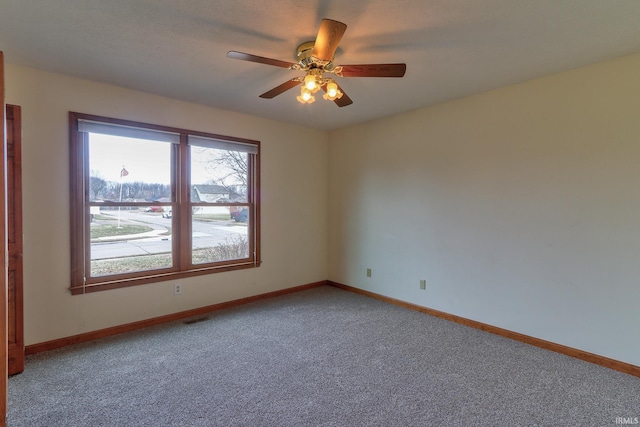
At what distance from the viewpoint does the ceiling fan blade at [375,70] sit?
6.63 ft

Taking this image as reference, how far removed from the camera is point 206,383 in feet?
7.52

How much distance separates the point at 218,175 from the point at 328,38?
2620 mm

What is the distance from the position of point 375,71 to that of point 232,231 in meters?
2.81

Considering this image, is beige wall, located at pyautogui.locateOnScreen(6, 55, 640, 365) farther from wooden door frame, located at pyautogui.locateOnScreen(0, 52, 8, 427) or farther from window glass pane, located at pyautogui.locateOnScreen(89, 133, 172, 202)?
wooden door frame, located at pyautogui.locateOnScreen(0, 52, 8, 427)

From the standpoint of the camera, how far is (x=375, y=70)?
209cm

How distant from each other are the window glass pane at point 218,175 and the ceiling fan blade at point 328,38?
2.31m

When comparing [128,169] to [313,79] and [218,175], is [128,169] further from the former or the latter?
[313,79]

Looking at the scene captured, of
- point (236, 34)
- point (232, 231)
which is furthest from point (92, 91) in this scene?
point (232, 231)

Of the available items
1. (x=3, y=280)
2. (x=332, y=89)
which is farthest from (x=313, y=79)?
(x=3, y=280)

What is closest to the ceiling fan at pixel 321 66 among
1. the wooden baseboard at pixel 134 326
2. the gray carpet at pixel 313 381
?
the gray carpet at pixel 313 381

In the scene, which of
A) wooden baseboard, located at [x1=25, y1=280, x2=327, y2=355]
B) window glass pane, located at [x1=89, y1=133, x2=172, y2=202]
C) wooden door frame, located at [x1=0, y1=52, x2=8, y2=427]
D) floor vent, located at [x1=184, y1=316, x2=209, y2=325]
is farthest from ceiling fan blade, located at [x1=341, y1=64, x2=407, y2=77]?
wooden baseboard, located at [x1=25, y1=280, x2=327, y2=355]

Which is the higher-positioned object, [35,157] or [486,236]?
[35,157]

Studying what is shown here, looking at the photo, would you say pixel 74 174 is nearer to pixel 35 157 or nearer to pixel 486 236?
pixel 35 157

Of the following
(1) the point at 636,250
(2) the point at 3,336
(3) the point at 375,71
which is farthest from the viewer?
(1) the point at 636,250
